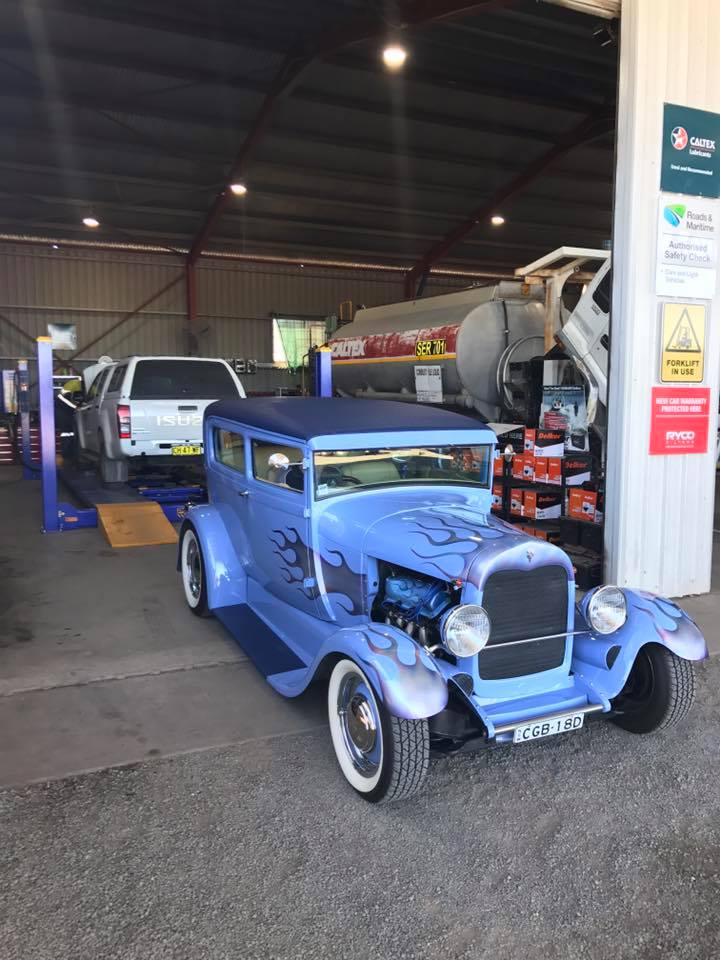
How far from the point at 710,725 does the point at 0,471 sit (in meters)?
14.0

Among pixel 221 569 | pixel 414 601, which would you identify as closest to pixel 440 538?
pixel 414 601

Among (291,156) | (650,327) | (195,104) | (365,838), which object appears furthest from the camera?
(291,156)

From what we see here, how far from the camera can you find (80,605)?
18.1 feet

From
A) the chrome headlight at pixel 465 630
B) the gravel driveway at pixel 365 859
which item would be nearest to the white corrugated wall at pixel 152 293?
the gravel driveway at pixel 365 859

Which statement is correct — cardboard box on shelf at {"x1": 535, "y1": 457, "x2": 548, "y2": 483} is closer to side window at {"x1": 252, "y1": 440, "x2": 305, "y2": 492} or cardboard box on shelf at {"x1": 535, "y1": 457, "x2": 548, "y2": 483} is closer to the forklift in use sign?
the forklift in use sign

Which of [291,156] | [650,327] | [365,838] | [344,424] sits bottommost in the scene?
[365,838]

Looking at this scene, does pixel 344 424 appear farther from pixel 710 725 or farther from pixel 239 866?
pixel 710 725

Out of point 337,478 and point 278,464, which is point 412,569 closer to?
point 337,478

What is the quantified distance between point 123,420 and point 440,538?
254 inches

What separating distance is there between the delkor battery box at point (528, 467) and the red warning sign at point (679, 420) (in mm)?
1609

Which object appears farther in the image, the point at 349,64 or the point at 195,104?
the point at 195,104

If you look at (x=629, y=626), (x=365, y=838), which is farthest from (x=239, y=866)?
(x=629, y=626)

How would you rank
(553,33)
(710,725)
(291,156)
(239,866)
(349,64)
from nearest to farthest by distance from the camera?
1. (239,866)
2. (710,725)
3. (553,33)
4. (349,64)
5. (291,156)

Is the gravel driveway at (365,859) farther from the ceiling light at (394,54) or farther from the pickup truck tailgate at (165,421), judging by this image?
the ceiling light at (394,54)
